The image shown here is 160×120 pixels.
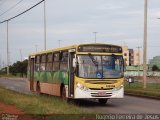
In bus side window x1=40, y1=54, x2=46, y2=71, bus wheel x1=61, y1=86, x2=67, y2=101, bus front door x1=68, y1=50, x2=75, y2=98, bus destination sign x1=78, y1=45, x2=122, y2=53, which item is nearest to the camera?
bus destination sign x1=78, y1=45, x2=122, y2=53

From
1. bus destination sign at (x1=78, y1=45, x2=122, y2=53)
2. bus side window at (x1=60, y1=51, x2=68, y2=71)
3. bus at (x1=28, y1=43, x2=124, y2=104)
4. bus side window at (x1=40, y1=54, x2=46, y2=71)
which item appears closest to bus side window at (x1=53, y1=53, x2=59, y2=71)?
bus side window at (x1=60, y1=51, x2=68, y2=71)

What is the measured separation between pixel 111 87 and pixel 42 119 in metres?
8.56

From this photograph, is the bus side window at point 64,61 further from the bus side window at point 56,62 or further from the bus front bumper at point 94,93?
the bus front bumper at point 94,93

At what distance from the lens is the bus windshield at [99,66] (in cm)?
2259

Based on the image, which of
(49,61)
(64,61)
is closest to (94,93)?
(64,61)

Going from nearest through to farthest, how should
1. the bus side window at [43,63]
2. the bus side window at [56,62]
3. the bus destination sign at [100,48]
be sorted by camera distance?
the bus destination sign at [100,48], the bus side window at [56,62], the bus side window at [43,63]

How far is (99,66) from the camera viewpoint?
2270 centimetres

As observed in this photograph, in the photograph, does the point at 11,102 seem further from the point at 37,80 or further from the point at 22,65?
the point at 22,65

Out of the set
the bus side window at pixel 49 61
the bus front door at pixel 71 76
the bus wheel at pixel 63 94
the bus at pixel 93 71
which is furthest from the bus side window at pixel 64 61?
the bus side window at pixel 49 61

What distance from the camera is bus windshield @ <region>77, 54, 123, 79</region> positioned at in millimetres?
22594

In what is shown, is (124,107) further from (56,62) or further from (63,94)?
(56,62)

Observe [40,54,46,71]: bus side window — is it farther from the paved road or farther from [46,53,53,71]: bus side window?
the paved road

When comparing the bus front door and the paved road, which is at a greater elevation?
the bus front door

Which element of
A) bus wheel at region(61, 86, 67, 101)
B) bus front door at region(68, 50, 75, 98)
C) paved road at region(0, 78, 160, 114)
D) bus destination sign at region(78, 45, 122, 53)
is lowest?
paved road at region(0, 78, 160, 114)
